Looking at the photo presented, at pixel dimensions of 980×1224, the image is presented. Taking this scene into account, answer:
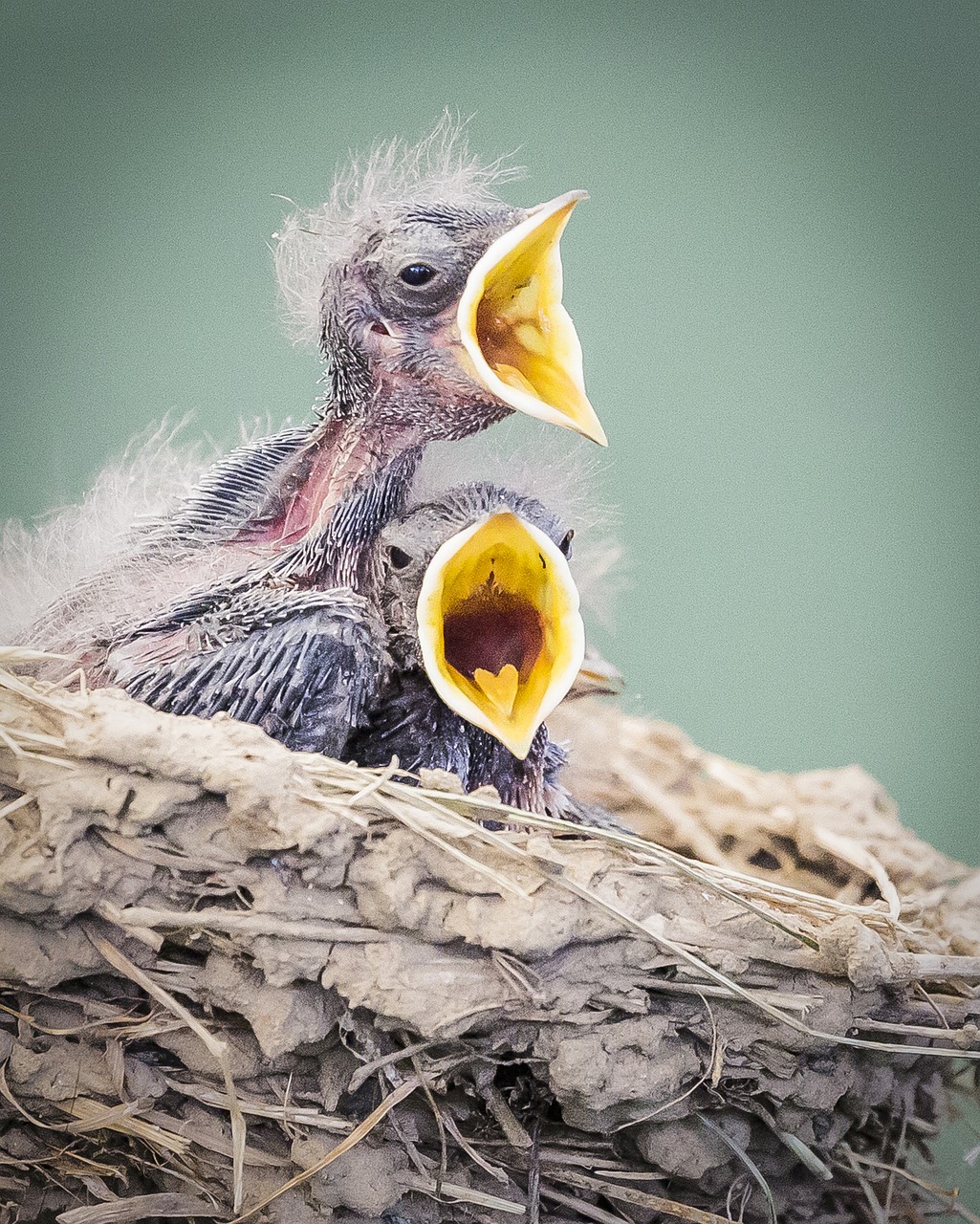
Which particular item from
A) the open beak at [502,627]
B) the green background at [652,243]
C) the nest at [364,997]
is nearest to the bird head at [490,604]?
the open beak at [502,627]

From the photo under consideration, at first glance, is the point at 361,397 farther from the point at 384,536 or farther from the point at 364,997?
the point at 364,997

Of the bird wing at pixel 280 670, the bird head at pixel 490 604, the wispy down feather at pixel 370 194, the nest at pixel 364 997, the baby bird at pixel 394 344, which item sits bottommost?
the nest at pixel 364 997

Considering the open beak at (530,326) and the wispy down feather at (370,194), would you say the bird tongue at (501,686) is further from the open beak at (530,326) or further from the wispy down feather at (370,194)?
the wispy down feather at (370,194)

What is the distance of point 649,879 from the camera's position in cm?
71

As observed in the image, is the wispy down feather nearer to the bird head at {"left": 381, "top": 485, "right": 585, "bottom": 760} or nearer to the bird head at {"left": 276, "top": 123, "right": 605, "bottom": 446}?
the bird head at {"left": 276, "top": 123, "right": 605, "bottom": 446}

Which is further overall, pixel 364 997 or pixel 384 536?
pixel 384 536

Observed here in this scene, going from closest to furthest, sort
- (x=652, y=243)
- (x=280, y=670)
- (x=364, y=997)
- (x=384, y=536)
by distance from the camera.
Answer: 1. (x=364, y=997)
2. (x=280, y=670)
3. (x=384, y=536)
4. (x=652, y=243)

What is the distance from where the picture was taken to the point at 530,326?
0.84 m

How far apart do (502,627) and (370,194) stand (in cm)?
38

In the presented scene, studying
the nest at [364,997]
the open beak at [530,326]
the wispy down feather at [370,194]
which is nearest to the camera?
the nest at [364,997]

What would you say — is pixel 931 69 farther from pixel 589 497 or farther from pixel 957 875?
pixel 957 875

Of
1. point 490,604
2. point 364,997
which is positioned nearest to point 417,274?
point 490,604

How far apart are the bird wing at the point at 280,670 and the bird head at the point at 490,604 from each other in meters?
0.06

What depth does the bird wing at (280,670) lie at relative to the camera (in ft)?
Answer: 2.52
